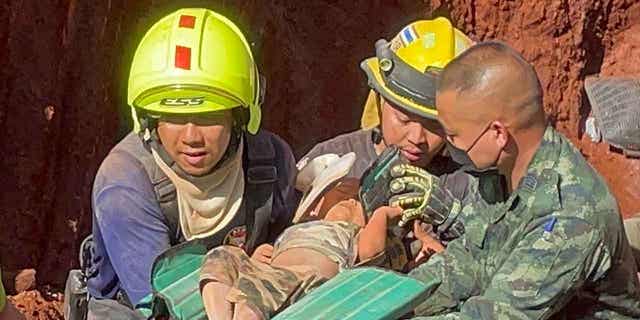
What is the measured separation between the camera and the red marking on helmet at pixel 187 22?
452cm

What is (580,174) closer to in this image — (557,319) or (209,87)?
(557,319)

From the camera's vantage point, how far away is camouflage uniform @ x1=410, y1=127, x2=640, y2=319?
144 inches

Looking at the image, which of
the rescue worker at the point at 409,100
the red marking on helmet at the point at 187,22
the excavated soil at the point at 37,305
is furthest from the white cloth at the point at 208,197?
the excavated soil at the point at 37,305

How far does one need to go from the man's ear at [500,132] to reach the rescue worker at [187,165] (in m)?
0.96

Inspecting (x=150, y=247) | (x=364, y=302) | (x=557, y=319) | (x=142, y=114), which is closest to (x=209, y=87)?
(x=142, y=114)

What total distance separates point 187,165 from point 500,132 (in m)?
1.06

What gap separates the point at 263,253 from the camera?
163 inches

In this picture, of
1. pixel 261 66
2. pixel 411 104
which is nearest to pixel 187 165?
pixel 411 104

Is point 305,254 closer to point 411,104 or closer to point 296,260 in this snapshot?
point 296,260

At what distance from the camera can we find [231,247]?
3971mm

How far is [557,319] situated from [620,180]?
14.3ft

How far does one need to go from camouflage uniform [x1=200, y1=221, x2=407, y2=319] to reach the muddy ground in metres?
2.74

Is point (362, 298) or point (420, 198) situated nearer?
point (362, 298)

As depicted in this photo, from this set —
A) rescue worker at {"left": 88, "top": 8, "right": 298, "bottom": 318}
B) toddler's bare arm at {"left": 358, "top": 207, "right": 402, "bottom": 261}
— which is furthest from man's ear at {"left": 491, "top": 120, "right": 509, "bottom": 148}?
rescue worker at {"left": 88, "top": 8, "right": 298, "bottom": 318}
